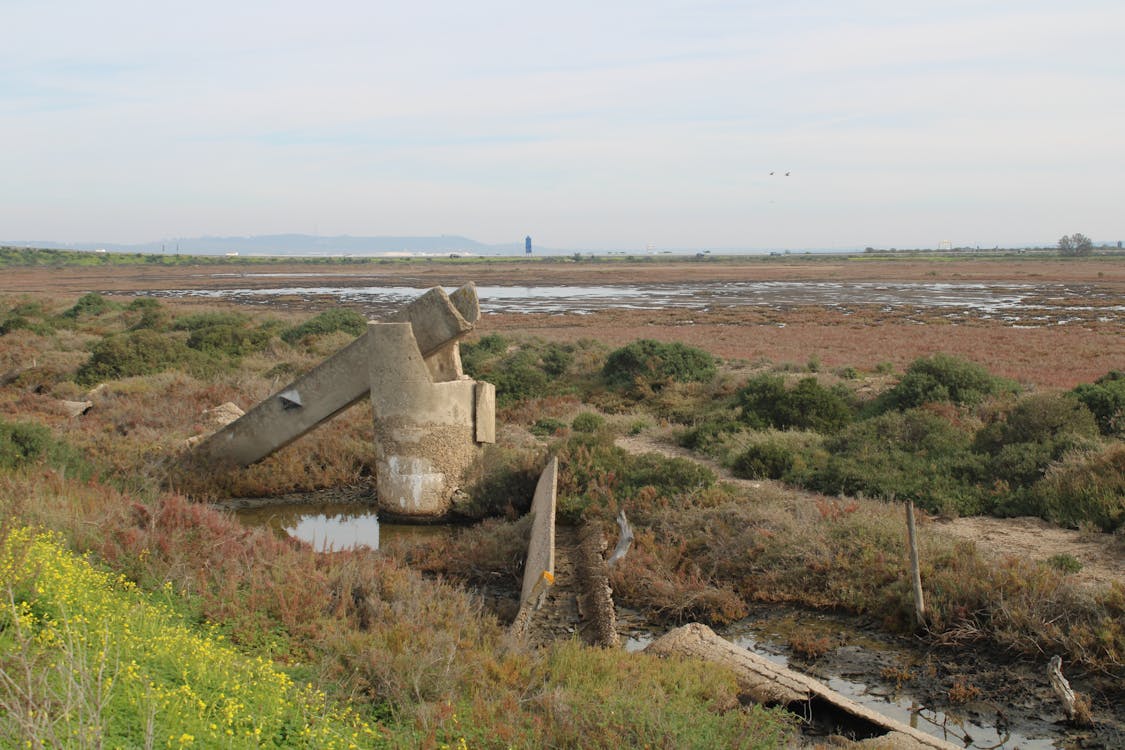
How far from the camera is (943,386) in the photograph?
1605cm

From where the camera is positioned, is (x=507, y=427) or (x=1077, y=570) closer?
(x=1077, y=570)

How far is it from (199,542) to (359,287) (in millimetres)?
70524

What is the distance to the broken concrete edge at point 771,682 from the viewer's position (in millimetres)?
6082

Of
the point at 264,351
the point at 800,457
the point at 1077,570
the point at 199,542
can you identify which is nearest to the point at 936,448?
the point at 800,457

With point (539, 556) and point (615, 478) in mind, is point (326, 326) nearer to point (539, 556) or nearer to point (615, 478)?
point (615, 478)

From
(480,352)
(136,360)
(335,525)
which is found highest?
(136,360)

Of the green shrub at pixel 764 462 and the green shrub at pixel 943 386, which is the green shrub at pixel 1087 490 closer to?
the green shrub at pixel 764 462

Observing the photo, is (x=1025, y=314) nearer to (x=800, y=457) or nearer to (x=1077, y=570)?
(x=800, y=457)

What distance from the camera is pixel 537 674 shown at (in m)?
6.22

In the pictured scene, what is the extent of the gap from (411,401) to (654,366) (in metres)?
9.71

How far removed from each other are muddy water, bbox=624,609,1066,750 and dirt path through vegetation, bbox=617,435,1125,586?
6.55 ft

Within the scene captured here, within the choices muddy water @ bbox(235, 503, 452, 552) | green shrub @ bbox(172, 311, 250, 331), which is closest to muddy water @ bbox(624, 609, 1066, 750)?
muddy water @ bbox(235, 503, 452, 552)

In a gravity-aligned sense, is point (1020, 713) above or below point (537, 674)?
below

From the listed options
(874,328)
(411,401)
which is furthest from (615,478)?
(874,328)
